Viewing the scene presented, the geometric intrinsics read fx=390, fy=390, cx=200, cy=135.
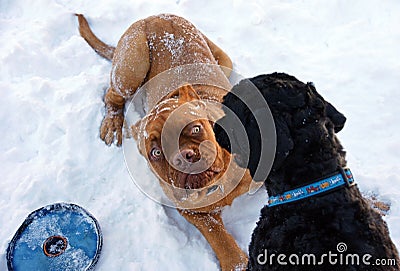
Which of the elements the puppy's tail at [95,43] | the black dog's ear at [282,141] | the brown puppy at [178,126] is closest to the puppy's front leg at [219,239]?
the brown puppy at [178,126]

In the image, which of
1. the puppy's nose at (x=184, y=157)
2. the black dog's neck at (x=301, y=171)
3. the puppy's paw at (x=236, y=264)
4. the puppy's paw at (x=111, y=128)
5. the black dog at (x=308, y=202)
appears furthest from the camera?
the puppy's paw at (x=111, y=128)

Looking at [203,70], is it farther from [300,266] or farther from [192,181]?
[300,266]

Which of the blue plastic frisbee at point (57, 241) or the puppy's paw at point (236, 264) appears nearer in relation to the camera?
the puppy's paw at point (236, 264)

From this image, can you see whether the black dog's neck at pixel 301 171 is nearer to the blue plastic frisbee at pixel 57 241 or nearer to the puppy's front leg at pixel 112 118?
the blue plastic frisbee at pixel 57 241

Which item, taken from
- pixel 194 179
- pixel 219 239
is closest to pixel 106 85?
pixel 194 179

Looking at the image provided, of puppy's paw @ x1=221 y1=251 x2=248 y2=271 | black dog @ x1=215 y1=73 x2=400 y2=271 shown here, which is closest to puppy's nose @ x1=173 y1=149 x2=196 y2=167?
black dog @ x1=215 y1=73 x2=400 y2=271

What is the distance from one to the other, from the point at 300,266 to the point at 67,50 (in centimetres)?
418

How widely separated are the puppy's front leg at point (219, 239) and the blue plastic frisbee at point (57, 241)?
2.90ft

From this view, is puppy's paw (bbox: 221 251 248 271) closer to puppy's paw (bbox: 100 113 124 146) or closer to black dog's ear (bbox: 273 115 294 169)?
black dog's ear (bbox: 273 115 294 169)

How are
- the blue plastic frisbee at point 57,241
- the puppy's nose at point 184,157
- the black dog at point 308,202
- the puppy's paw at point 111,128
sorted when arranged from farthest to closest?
1. the puppy's paw at point 111,128
2. the blue plastic frisbee at point 57,241
3. the puppy's nose at point 184,157
4. the black dog at point 308,202

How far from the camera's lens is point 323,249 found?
87.7 inches

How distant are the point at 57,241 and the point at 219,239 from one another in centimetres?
Result: 147

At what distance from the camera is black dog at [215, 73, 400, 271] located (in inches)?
87.4

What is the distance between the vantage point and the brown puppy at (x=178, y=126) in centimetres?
299
